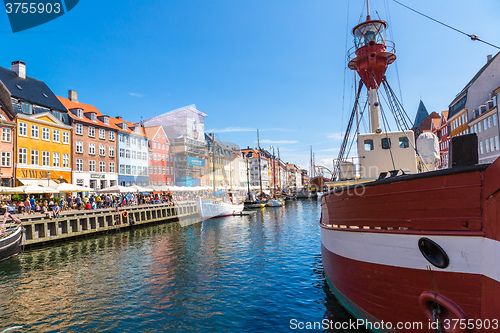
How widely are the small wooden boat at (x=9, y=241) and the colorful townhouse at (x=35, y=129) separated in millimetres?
16867

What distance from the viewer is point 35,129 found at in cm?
3888

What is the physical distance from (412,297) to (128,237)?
25.8 meters

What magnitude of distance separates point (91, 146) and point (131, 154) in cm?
909

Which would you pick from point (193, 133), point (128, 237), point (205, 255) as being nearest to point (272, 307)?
point (205, 255)

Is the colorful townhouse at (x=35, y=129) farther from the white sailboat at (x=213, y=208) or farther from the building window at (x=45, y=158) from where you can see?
the white sailboat at (x=213, y=208)

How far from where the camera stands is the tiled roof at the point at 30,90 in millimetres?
37906

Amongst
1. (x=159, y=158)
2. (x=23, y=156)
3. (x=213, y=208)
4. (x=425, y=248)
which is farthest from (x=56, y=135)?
(x=425, y=248)

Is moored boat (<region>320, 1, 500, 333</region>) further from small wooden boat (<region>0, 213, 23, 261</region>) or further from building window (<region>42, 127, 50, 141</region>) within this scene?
building window (<region>42, 127, 50, 141</region>)

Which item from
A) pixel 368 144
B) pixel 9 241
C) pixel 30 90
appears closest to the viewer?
pixel 368 144

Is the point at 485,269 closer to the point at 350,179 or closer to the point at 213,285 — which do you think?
the point at 350,179

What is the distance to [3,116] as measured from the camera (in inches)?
1373

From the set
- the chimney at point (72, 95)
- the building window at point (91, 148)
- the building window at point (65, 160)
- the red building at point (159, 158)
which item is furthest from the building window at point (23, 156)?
the red building at point (159, 158)

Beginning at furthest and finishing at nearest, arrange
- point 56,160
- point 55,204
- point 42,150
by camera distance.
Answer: point 56,160 < point 42,150 < point 55,204

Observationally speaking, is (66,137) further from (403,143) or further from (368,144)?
(403,143)
